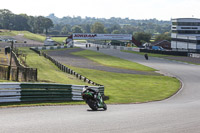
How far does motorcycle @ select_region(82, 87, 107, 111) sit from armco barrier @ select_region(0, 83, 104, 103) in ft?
10.1

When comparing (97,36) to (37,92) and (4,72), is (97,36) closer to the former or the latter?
(4,72)

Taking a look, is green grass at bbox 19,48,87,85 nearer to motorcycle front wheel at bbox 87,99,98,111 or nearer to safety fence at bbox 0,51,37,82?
safety fence at bbox 0,51,37,82

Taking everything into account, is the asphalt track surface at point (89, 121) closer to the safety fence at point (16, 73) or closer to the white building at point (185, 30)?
the safety fence at point (16, 73)

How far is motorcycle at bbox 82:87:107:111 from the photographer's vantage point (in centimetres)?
1473

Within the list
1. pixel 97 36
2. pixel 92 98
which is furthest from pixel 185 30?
pixel 92 98

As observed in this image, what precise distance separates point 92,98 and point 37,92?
340cm

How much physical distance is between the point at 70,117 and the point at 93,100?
7.75 feet

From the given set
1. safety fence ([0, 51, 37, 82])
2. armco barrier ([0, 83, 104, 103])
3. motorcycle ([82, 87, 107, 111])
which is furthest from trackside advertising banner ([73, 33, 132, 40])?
motorcycle ([82, 87, 107, 111])

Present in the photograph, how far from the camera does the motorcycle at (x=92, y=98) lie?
14.7 m

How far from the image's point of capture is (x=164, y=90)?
33.0m

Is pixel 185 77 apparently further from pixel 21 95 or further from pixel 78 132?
pixel 78 132

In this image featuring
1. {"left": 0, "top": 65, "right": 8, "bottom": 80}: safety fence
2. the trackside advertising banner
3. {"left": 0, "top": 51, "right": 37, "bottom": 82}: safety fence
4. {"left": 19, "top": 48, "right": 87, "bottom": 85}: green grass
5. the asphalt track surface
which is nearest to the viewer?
the asphalt track surface

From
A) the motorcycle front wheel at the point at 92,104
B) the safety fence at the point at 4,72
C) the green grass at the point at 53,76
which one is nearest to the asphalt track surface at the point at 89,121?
the motorcycle front wheel at the point at 92,104

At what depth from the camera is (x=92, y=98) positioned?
1498cm
